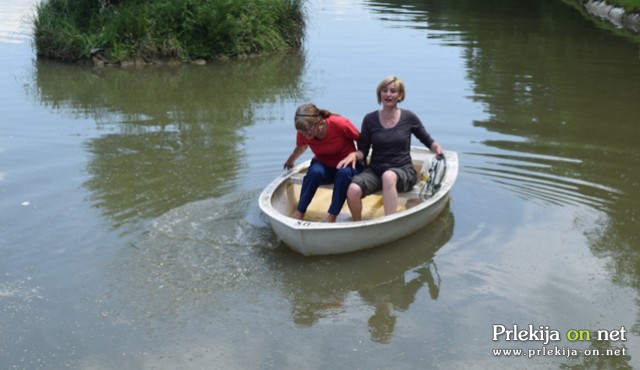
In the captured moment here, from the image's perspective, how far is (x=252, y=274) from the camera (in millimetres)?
7660

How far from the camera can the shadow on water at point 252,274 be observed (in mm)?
7039

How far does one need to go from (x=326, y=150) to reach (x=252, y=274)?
1484mm

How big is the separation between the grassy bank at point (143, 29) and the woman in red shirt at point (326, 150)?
10.6 metres

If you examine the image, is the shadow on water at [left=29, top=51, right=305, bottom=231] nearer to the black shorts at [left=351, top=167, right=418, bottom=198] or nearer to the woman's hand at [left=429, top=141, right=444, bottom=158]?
the black shorts at [left=351, top=167, right=418, bottom=198]

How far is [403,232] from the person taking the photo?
27.5ft

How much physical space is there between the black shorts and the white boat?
0.15 meters

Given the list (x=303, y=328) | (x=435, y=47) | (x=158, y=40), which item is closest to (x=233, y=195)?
(x=303, y=328)

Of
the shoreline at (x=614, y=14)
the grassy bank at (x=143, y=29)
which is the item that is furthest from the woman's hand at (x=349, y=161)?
the shoreline at (x=614, y=14)

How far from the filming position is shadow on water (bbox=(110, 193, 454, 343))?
7.04 m

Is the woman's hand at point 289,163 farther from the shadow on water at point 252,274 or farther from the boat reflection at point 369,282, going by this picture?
the boat reflection at point 369,282

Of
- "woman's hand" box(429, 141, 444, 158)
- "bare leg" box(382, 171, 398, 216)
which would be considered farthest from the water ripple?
"bare leg" box(382, 171, 398, 216)

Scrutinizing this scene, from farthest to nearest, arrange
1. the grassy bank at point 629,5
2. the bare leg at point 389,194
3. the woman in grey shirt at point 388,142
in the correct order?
the grassy bank at point 629,5 → the woman in grey shirt at point 388,142 → the bare leg at point 389,194

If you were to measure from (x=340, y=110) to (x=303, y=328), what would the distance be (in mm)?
7528

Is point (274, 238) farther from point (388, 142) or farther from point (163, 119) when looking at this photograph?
point (163, 119)
